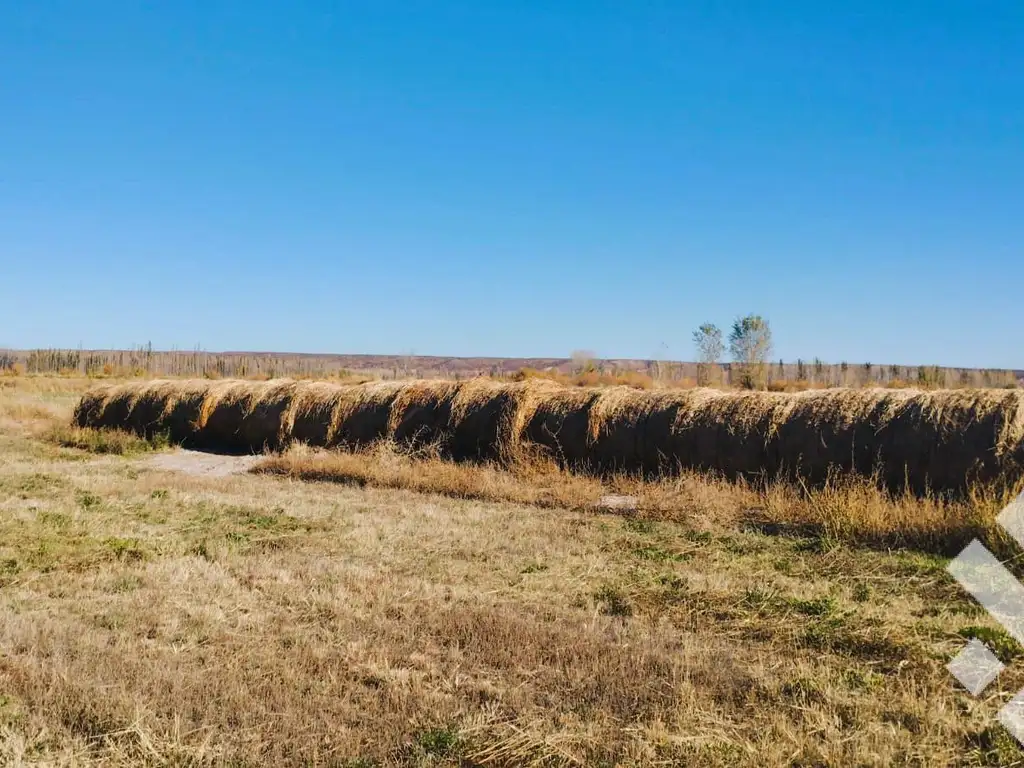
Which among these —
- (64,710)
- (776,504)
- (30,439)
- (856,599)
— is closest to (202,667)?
(64,710)

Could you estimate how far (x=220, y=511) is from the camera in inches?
389

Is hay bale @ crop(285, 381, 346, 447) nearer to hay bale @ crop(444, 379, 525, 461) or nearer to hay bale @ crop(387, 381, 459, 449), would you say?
hay bale @ crop(387, 381, 459, 449)

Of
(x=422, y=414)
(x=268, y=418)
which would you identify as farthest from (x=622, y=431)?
Answer: (x=268, y=418)

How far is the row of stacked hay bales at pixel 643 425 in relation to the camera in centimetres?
974

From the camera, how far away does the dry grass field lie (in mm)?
3891

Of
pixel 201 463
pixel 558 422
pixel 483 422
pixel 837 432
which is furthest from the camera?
pixel 201 463

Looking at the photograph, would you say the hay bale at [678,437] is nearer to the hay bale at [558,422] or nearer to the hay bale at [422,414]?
the hay bale at [558,422]

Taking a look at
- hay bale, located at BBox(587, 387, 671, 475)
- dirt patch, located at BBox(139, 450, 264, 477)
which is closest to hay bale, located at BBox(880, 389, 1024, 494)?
hay bale, located at BBox(587, 387, 671, 475)

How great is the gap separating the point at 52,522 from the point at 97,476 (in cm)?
418
